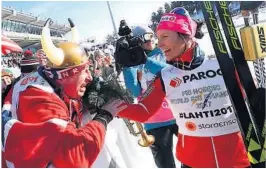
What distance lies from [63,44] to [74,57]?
144 mm

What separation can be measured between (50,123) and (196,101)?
1033 mm

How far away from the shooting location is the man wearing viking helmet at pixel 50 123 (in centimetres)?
167

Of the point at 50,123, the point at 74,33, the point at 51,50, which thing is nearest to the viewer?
the point at 50,123

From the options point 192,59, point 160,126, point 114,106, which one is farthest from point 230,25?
point 160,126

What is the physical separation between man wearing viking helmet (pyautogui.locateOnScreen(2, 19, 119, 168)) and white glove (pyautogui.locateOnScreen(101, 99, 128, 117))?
0.04 meters

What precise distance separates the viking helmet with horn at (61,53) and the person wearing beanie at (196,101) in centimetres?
40

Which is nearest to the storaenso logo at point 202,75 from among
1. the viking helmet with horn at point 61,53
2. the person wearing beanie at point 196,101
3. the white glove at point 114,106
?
the person wearing beanie at point 196,101

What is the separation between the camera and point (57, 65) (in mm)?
1933

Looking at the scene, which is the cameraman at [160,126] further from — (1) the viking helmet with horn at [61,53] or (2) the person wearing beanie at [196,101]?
(1) the viking helmet with horn at [61,53]

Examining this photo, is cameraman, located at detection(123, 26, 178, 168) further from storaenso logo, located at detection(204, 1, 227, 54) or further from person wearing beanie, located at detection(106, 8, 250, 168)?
storaenso logo, located at detection(204, 1, 227, 54)

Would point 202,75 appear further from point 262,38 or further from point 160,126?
point 160,126

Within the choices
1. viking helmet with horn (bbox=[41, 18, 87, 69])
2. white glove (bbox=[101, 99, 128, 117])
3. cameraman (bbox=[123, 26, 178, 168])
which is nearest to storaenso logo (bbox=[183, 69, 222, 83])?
white glove (bbox=[101, 99, 128, 117])

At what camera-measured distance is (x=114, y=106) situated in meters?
2.10

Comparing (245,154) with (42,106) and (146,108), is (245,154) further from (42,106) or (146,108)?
(42,106)
